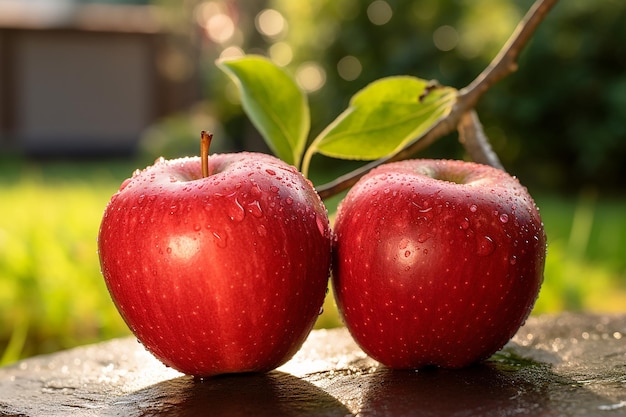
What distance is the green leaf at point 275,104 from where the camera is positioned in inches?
61.4

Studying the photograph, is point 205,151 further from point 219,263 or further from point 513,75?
point 513,75

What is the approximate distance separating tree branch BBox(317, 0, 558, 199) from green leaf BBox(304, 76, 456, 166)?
16 millimetres

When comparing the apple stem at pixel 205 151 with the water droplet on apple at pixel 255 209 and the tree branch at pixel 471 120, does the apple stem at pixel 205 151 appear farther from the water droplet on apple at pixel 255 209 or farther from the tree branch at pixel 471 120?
the tree branch at pixel 471 120

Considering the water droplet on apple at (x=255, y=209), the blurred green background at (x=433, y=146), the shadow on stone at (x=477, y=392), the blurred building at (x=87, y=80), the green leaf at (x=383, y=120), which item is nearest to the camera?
the shadow on stone at (x=477, y=392)

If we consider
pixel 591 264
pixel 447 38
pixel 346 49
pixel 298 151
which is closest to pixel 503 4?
pixel 447 38

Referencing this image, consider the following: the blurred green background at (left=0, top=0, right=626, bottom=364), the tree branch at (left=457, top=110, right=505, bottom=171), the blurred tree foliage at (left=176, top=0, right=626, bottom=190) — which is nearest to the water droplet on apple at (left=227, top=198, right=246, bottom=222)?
the tree branch at (left=457, top=110, right=505, bottom=171)

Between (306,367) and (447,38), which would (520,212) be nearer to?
(306,367)

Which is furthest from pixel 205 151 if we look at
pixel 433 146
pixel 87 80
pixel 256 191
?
pixel 87 80

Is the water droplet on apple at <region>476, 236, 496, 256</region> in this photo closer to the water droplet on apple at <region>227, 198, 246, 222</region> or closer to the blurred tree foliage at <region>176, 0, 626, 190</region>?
the water droplet on apple at <region>227, 198, 246, 222</region>

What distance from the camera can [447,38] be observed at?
9125 mm

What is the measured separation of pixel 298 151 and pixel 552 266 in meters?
2.39

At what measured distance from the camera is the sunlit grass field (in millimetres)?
2965

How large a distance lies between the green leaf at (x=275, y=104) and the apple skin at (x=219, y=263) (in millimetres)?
311

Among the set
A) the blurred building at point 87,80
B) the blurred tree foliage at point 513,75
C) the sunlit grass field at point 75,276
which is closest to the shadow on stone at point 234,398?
the sunlit grass field at point 75,276
